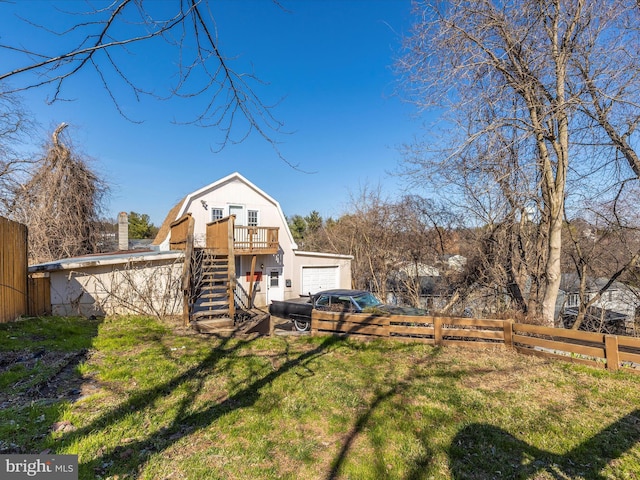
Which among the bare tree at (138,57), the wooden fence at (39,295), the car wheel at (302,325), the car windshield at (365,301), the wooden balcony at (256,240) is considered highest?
the bare tree at (138,57)

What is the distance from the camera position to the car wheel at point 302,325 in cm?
878

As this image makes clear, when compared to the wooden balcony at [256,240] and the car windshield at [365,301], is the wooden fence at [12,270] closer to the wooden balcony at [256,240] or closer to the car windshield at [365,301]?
the wooden balcony at [256,240]

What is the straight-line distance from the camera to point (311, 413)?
3.57 meters

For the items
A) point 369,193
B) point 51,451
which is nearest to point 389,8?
point 51,451

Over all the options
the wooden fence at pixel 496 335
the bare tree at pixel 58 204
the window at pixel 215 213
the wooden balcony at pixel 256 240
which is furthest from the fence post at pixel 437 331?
the bare tree at pixel 58 204

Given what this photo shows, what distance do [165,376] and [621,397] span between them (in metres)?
6.17

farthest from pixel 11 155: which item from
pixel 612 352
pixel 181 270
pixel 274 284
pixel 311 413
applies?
pixel 612 352

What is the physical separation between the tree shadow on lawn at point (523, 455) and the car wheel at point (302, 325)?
584 centimetres

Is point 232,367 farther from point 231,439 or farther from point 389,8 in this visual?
point 389,8

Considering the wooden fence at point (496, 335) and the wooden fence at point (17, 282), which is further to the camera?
the wooden fence at point (17, 282)

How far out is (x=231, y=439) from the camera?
119 inches

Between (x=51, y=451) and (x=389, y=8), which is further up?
(x=389, y=8)

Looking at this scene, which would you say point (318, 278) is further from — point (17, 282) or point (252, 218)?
point (17, 282)

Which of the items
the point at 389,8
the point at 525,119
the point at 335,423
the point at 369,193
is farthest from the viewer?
the point at 369,193
